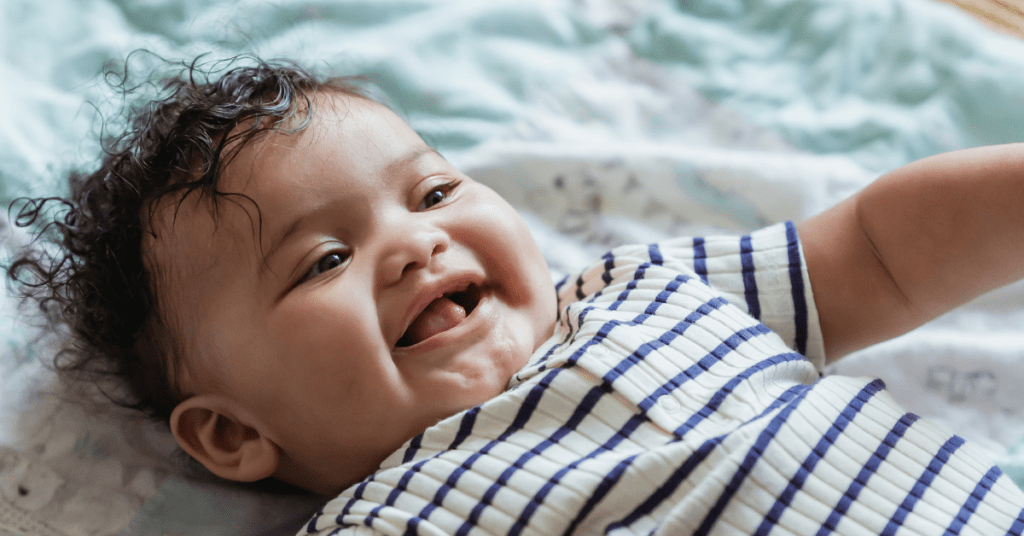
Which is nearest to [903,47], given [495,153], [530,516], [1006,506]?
[495,153]

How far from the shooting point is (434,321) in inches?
32.3

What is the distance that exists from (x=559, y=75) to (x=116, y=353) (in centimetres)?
82

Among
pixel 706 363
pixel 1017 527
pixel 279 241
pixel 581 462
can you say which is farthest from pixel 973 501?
pixel 279 241

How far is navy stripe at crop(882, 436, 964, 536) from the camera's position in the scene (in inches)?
28.7

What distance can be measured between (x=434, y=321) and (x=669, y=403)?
258 mm

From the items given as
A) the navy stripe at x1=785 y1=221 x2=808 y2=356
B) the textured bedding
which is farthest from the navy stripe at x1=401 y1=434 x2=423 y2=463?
the navy stripe at x1=785 y1=221 x2=808 y2=356

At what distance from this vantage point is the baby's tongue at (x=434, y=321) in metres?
0.82

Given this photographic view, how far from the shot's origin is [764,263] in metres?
0.91

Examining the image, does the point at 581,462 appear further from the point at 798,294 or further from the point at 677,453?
the point at 798,294

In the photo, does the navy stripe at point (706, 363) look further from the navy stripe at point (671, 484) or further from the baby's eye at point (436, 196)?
the baby's eye at point (436, 196)

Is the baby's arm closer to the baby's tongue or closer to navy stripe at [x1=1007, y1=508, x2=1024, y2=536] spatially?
navy stripe at [x1=1007, y1=508, x2=1024, y2=536]

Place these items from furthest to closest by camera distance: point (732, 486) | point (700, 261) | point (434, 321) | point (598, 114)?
1. point (598, 114)
2. point (700, 261)
3. point (434, 321)
4. point (732, 486)

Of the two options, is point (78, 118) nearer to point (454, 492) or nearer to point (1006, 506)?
point (454, 492)

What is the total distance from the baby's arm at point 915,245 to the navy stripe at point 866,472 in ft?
0.44
